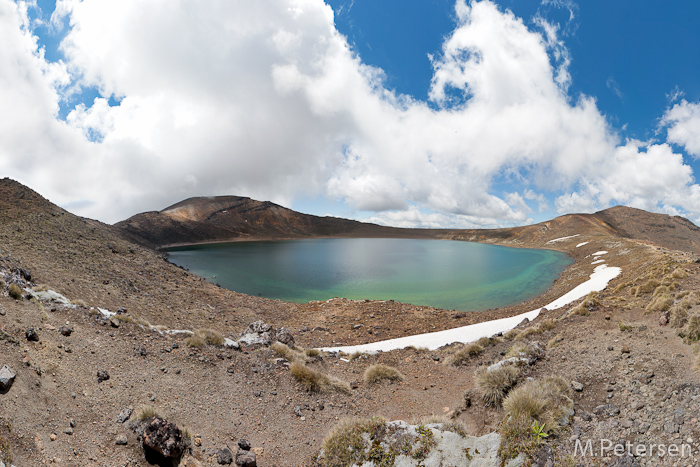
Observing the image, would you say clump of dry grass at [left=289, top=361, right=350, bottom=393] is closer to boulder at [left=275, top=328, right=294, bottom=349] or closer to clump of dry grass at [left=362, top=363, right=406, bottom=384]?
clump of dry grass at [left=362, top=363, right=406, bottom=384]

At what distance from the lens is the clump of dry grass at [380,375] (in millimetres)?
7844

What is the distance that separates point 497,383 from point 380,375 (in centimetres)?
350

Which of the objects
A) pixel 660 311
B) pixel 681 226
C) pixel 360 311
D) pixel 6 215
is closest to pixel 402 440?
pixel 660 311

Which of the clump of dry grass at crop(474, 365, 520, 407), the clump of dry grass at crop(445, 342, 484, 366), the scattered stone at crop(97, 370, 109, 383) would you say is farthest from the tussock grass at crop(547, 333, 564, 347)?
the scattered stone at crop(97, 370, 109, 383)

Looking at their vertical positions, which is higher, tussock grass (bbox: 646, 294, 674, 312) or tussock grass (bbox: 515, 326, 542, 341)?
tussock grass (bbox: 646, 294, 674, 312)

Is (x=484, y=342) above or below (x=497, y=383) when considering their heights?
below

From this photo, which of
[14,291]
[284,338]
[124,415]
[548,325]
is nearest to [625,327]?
[548,325]

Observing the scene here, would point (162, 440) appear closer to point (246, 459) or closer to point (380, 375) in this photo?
point (246, 459)

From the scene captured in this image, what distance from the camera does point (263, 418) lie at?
5582mm

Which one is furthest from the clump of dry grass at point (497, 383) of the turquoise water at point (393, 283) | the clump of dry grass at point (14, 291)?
the turquoise water at point (393, 283)

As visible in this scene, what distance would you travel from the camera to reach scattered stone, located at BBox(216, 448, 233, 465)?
172 inches

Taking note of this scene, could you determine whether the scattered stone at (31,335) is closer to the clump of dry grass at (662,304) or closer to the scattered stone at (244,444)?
the scattered stone at (244,444)

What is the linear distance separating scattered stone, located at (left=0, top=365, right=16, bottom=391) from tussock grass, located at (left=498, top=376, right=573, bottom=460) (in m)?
6.84

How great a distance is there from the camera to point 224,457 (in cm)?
439
